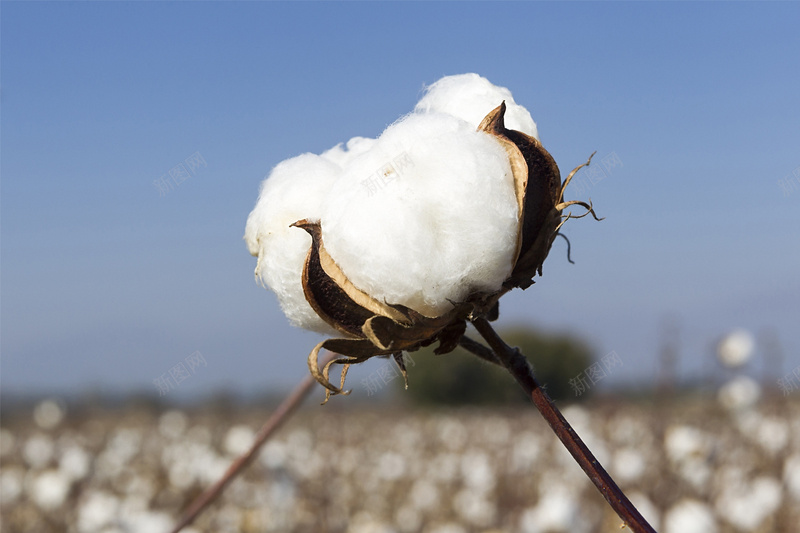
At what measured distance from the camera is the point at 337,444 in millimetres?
8297

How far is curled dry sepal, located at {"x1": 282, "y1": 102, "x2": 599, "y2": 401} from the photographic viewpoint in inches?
25.6

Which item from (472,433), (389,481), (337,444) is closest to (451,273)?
(389,481)

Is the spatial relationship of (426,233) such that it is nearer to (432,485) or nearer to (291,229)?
(291,229)

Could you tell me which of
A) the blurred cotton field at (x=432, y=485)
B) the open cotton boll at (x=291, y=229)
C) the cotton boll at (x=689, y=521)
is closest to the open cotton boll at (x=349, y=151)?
the open cotton boll at (x=291, y=229)

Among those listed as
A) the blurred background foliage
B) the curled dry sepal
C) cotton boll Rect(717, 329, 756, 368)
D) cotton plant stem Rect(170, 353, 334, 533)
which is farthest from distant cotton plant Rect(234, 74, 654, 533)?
the blurred background foliage

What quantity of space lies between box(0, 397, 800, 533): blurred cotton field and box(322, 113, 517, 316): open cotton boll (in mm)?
2165

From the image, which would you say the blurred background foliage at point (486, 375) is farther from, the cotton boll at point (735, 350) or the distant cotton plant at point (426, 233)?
the distant cotton plant at point (426, 233)

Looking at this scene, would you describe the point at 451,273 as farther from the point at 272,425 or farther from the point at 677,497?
the point at 677,497

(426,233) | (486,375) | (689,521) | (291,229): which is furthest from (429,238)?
(486,375)

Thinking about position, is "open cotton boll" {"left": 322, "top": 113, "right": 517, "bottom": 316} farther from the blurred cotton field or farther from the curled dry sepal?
the blurred cotton field

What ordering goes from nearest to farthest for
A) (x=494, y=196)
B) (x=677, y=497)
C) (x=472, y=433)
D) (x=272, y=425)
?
(x=494, y=196)
(x=272, y=425)
(x=677, y=497)
(x=472, y=433)

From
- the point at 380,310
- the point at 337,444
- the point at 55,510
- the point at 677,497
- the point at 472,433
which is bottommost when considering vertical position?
the point at 472,433

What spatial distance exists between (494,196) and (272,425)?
44 cm

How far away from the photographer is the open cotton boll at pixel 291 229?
0.71m
